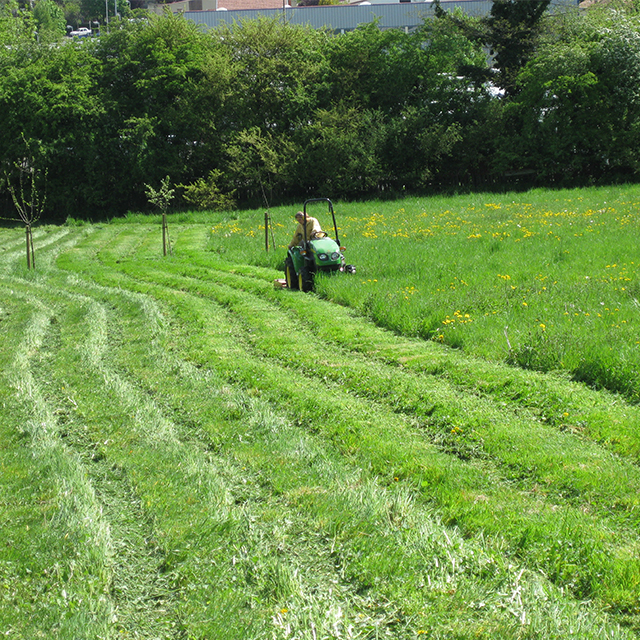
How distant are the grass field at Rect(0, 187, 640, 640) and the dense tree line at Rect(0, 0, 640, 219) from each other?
69.7 ft

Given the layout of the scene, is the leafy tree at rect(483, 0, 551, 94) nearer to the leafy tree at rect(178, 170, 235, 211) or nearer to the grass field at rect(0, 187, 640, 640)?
the leafy tree at rect(178, 170, 235, 211)

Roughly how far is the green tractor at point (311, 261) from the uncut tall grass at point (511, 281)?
46 centimetres

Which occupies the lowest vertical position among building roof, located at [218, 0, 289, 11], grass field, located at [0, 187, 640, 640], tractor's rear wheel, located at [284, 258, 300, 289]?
grass field, located at [0, 187, 640, 640]

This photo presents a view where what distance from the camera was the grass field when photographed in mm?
3535

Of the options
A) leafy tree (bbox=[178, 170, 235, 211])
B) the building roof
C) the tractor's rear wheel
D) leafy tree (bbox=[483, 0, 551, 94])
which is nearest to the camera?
the tractor's rear wheel

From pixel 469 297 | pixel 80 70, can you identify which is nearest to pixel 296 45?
pixel 80 70

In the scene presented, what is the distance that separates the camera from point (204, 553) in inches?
158

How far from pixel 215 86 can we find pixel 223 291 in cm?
2296

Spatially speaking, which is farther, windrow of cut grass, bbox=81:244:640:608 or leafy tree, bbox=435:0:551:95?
leafy tree, bbox=435:0:551:95

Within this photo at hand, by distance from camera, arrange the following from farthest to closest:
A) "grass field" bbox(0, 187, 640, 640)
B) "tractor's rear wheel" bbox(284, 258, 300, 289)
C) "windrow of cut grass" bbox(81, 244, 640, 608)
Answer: "tractor's rear wheel" bbox(284, 258, 300, 289) < "windrow of cut grass" bbox(81, 244, 640, 608) < "grass field" bbox(0, 187, 640, 640)

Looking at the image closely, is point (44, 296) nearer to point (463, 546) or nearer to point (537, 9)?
point (463, 546)

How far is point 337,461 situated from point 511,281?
5994mm

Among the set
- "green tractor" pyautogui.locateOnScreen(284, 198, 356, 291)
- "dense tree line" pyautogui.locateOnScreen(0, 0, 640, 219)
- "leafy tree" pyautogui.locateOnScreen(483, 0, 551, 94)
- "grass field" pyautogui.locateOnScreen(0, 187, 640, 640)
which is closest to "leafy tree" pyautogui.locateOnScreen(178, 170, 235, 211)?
"dense tree line" pyautogui.locateOnScreen(0, 0, 640, 219)

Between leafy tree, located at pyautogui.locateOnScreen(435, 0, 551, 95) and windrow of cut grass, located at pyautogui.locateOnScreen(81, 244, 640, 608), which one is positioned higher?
leafy tree, located at pyautogui.locateOnScreen(435, 0, 551, 95)
